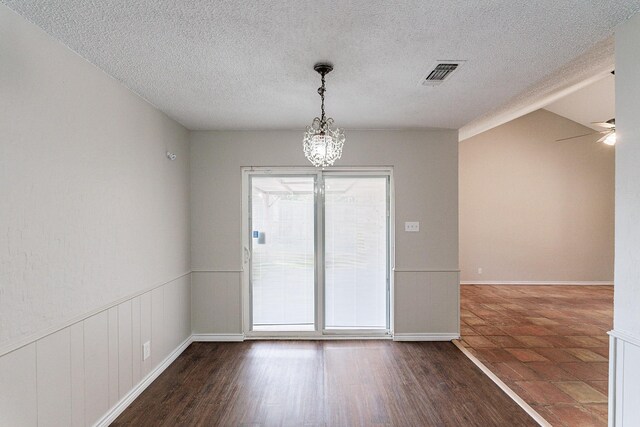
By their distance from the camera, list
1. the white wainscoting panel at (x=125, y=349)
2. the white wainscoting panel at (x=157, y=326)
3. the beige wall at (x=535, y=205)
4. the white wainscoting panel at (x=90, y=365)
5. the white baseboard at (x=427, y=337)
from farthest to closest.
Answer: the beige wall at (x=535, y=205), the white baseboard at (x=427, y=337), the white wainscoting panel at (x=157, y=326), the white wainscoting panel at (x=125, y=349), the white wainscoting panel at (x=90, y=365)

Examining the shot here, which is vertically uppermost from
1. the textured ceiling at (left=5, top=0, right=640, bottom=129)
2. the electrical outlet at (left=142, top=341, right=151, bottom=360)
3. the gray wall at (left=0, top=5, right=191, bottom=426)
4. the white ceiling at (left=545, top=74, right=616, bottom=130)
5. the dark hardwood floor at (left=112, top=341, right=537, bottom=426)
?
the white ceiling at (left=545, top=74, right=616, bottom=130)

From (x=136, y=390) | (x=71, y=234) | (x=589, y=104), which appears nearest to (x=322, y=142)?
(x=71, y=234)

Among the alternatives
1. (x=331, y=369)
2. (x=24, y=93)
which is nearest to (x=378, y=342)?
(x=331, y=369)

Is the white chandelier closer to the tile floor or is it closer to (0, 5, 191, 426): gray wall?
(0, 5, 191, 426): gray wall

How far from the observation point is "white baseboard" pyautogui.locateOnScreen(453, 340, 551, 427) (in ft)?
8.56

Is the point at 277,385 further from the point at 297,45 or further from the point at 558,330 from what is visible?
the point at 558,330

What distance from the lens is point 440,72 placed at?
8.40 feet

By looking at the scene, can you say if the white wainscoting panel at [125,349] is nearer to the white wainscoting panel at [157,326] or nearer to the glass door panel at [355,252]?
the white wainscoting panel at [157,326]


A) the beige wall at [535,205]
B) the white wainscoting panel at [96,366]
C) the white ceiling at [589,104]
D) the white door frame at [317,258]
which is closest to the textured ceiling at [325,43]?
the white door frame at [317,258]

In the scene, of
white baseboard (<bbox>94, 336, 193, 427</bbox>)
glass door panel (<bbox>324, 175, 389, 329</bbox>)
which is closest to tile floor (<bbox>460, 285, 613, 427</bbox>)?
glass door panel (<bbox>324, 175, 389, 329</bbox>)

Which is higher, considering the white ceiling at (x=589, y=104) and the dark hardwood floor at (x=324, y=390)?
the white ceiling at (x=589, y=104)

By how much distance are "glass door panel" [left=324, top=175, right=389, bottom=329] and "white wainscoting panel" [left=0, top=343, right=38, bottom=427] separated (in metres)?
3.02

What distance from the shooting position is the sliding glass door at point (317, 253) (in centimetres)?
446

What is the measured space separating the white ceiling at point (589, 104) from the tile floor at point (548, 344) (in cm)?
320
